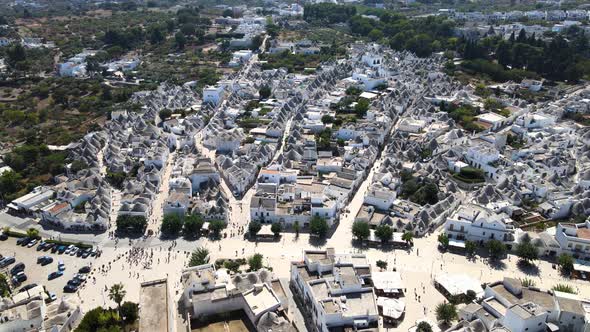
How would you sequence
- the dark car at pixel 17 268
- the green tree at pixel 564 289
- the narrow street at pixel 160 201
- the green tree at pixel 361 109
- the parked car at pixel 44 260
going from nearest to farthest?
1. the green tree at pixel 564 289
2. the dark car at pixel 17 268
3. the parked car at pixel 44 260
4. the narrow street at pixel 160 201
5. the green tree at pixel 361 109

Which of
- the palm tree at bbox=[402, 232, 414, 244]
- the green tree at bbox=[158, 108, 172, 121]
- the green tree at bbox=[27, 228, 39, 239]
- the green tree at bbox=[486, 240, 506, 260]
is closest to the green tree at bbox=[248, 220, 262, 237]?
the palm tree at bbox=[402, 232, 414, 244]

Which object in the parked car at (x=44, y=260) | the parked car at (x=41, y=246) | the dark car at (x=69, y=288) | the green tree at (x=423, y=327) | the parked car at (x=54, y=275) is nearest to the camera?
the green tree at (x=423, y=327)

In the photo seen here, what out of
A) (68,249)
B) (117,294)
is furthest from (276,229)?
(68,249)

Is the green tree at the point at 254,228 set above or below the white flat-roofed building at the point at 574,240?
below

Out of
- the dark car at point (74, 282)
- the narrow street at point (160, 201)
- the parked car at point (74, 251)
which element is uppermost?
the narrow street at point (160, 201)

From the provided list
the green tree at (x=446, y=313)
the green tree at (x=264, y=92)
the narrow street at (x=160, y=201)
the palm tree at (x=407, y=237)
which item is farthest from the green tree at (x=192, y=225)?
the green tree at (x=264, y=92)

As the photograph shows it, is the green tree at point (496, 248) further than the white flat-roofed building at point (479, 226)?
No

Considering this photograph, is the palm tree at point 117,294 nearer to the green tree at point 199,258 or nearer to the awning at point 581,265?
→ the green tree at point 199,258
